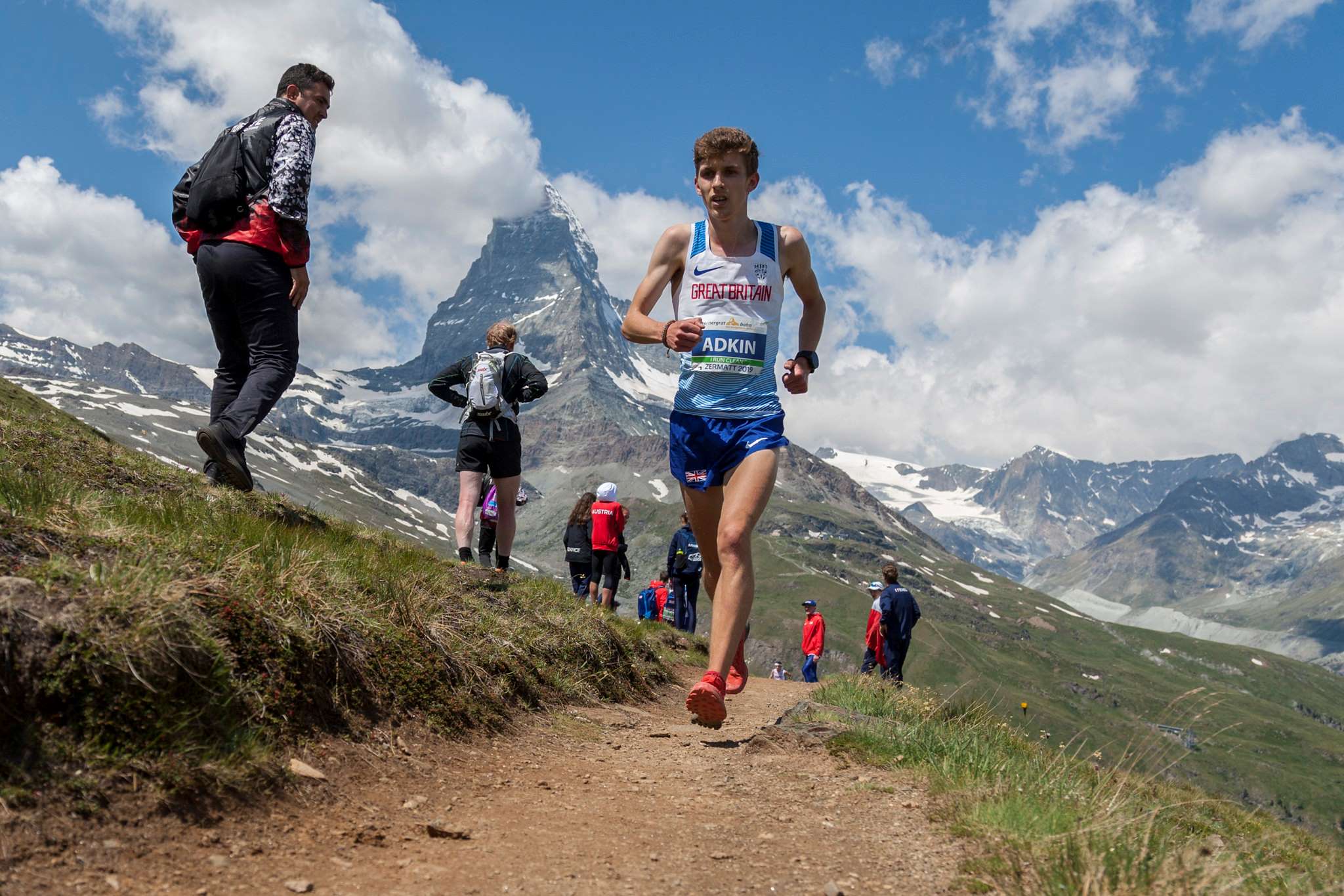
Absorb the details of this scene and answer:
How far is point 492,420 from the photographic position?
10195mm

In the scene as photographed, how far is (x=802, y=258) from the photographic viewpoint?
6.95m

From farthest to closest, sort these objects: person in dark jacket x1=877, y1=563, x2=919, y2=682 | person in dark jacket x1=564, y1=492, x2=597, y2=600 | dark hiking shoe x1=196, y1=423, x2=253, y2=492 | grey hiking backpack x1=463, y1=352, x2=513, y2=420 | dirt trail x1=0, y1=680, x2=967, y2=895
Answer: person in dark jacket x1=564, y1=492, x2=597, y2=600 < person in dark jacket x1=877, y1=563, x2=919, y2=682 < grey hiking backpack x1=463, y1=352, x2=513, y2=420 < dark hiking shoe x1=196, y1=423, x2=253, y2=492 < dirt trail x1=0, y1=680, x2=967, y2=895

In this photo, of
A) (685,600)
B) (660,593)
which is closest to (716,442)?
(685,600)

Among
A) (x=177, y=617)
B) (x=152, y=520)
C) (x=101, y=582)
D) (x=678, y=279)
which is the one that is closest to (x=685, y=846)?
(x=177, y=617)

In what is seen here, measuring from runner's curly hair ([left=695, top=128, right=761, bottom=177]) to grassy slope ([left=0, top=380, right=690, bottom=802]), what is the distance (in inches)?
145

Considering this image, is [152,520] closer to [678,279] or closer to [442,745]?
[442,745]

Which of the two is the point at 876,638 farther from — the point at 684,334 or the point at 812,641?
the point at 684,334

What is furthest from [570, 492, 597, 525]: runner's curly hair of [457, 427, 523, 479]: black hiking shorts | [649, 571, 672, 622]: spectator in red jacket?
[457, 427, 523, 479]: black hiking shorts

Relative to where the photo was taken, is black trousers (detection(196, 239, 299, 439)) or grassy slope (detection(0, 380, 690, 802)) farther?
black trousers (detection(196, 239, 299, 439))

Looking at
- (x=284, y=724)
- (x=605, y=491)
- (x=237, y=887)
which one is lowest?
(x=237, y=887)

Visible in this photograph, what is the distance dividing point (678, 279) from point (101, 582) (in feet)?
14.7

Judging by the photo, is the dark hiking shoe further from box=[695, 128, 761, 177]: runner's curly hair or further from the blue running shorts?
box=[695, 128, 761, 177]: runner's curly hair

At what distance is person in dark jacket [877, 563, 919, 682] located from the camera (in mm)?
16828

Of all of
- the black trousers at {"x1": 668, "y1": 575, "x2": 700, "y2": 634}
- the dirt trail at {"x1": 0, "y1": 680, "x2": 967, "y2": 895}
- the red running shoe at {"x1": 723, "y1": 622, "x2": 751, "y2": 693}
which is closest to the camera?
the dirt trail at {"x1": 0, "y1": 680, "x2": 967, "y2": 895}
